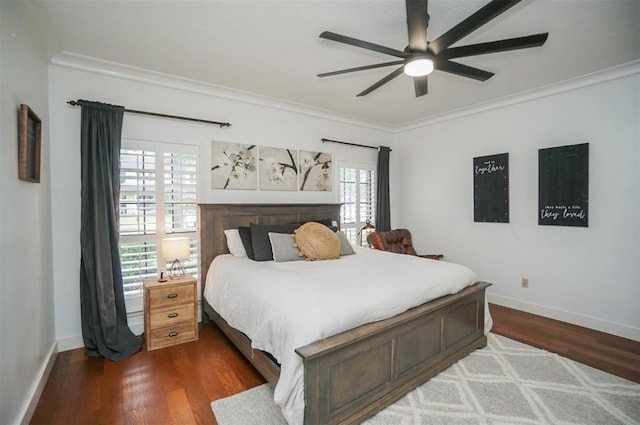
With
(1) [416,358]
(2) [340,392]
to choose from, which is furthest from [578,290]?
(2) [340,392]

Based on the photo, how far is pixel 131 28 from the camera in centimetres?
233

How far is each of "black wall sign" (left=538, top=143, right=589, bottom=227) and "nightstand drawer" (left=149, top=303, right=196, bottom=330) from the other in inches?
162

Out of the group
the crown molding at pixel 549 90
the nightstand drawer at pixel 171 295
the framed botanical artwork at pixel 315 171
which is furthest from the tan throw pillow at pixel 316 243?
the crown molding at pixel 549 90

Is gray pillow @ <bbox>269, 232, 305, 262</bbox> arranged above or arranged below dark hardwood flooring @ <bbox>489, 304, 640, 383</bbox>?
above

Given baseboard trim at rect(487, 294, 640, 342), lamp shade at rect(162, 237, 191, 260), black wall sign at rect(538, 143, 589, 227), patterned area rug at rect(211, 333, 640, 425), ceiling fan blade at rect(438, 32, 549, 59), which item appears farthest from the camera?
black wall sign at rect(538, 143, 589, 227)

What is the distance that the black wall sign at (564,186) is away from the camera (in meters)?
3.30

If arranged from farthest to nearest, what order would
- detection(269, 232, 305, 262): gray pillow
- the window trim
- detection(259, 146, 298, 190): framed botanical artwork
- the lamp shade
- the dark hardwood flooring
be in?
the window trim → detection(259, 146, 298, 190): framed botanical artwork → detection(269, 232, 305, 262): gray pillow → the lamp shade → the dark hardwood flooring

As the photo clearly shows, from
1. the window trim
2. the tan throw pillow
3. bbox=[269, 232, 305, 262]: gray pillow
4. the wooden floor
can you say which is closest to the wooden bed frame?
the wooden floor

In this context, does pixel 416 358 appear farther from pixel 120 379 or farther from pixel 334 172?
pixel 334 172

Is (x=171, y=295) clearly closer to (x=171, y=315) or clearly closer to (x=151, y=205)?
(x=171, y=315)

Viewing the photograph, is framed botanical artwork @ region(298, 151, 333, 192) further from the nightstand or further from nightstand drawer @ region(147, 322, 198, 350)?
nightstand drawer @ region(147, 322, 198, 350)

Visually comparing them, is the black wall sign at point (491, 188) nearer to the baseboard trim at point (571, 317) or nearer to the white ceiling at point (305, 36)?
the white ceiling at point (305, 36)

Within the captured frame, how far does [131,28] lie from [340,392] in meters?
2.99

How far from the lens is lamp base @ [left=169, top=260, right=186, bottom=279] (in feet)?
10.5
